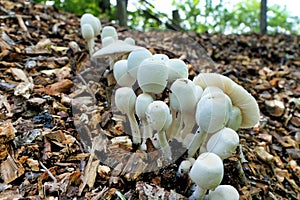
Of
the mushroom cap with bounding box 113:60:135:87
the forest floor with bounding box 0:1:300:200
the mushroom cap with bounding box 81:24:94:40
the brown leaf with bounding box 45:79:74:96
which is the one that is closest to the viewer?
the forest floor with bounding box 0:1:300:200

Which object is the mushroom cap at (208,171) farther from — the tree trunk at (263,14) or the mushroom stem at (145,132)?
the tree trunk at (263,14)

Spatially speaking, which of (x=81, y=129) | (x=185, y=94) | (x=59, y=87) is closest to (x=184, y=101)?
(x=185, y=94)

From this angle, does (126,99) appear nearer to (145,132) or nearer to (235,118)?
(145,132)

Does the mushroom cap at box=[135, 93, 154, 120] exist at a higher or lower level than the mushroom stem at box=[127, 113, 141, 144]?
higher

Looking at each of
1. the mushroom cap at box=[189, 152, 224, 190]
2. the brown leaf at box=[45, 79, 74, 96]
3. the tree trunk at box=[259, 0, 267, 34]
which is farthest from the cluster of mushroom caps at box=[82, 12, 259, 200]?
the tree trunk at box=[259, 0, 267, 34]

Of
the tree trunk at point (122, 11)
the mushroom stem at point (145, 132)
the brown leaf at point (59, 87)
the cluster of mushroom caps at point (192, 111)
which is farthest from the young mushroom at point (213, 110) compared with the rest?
the tree trunk at point (122, 11)

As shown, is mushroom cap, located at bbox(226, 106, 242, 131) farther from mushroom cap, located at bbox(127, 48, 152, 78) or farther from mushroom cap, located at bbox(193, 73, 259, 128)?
mushroom cap, located at bbox(127, 48, 152, 78)

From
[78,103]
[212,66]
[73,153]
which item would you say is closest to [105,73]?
[78,103]
